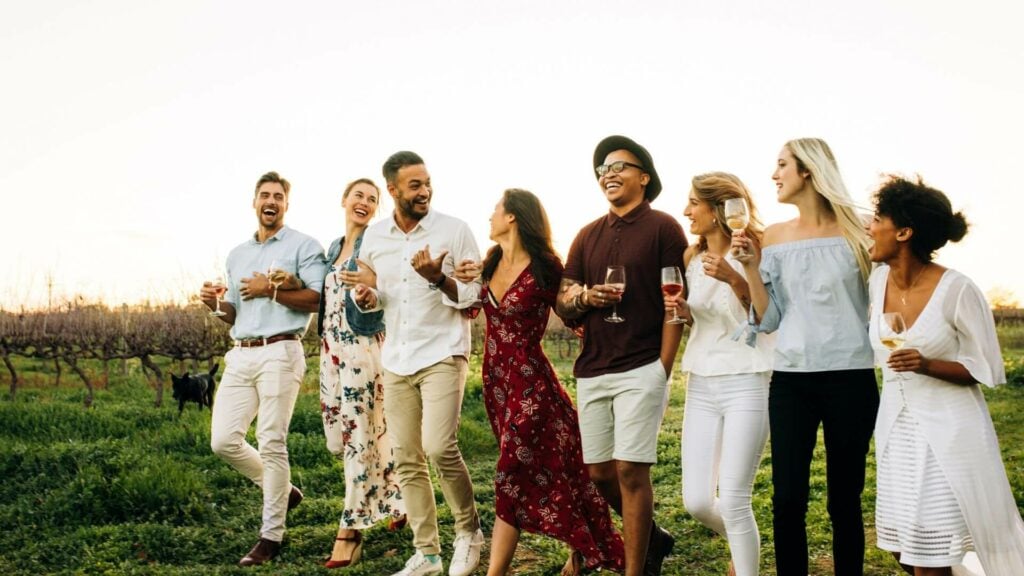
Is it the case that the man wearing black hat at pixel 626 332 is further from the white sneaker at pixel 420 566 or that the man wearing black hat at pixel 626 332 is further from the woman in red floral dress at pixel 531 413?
the white sneaker at pixel 420 566

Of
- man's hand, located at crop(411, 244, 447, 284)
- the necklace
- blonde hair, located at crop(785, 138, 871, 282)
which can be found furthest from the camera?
man's hand, located at crop(411, 244, 447, 284)

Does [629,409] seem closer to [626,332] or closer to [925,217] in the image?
[626,332]

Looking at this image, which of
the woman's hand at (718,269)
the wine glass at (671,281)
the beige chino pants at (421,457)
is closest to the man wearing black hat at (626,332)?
the wine glass at (671,281)

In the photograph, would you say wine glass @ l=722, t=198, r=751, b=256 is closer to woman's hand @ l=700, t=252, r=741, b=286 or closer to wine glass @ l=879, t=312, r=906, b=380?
woman's hand @ l=700, t=252, r=741, b=286

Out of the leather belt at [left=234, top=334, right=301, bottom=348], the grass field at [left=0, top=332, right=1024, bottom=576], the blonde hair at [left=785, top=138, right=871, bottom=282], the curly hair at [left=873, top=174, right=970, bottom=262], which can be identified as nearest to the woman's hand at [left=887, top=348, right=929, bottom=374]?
the curly hair at [left=873, top=174, right=970, bottom=262]

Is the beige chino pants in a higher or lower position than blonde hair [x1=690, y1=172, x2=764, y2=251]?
lower

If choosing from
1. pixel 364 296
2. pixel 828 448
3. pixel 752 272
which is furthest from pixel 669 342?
pixel 364 296

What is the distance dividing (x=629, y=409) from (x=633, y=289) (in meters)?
0.62

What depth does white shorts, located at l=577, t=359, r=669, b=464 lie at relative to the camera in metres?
4.53

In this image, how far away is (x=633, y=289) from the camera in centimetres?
468

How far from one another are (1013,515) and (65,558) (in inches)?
238

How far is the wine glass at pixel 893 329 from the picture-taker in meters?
3.59

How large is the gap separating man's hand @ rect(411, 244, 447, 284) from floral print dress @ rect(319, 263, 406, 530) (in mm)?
1148

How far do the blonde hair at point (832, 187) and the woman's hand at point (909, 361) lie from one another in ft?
1.91
